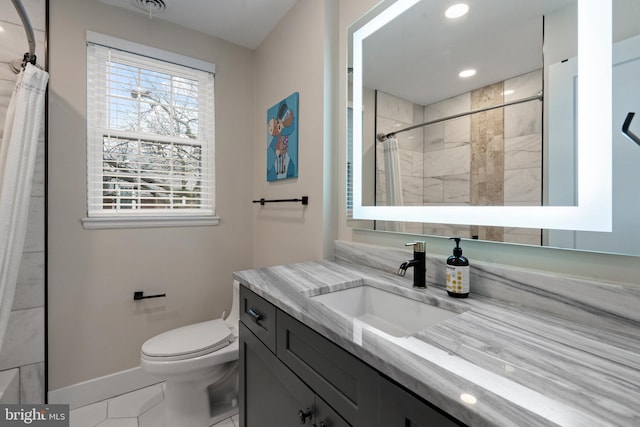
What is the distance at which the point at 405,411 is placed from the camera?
0.52 meters

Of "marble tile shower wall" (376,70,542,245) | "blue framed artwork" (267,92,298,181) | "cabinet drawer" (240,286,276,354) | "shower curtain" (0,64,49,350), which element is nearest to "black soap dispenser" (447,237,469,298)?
"marble tile shower wall" (376,70,542,245)

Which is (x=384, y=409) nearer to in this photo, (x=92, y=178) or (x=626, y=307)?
(x=626, y=307)

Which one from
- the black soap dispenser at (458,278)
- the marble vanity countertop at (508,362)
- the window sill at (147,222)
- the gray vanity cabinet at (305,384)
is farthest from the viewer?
the window sill at (147,222)

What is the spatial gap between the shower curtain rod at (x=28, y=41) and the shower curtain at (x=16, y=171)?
2.7 inches

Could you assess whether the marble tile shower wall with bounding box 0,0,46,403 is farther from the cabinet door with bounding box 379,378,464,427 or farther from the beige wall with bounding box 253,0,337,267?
the cabinet door with bounding box 379,378,464,427

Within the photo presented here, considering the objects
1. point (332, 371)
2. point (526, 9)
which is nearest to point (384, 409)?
point (332, 371)

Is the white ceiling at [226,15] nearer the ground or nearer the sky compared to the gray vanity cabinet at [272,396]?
nearer the sky

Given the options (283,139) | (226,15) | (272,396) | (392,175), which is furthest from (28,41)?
(272,396)

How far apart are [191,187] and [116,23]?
1124 mm

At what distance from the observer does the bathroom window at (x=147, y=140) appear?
70.0 inches

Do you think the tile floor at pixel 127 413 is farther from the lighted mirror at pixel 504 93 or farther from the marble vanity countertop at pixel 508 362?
the lighted mirror at pixel 504 93

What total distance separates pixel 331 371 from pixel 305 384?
147 millimetres

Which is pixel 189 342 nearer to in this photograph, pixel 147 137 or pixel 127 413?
pixel 127 413

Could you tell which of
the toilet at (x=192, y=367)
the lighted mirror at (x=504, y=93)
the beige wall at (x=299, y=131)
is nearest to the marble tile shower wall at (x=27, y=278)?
the toilet at (x=192, y=367)
